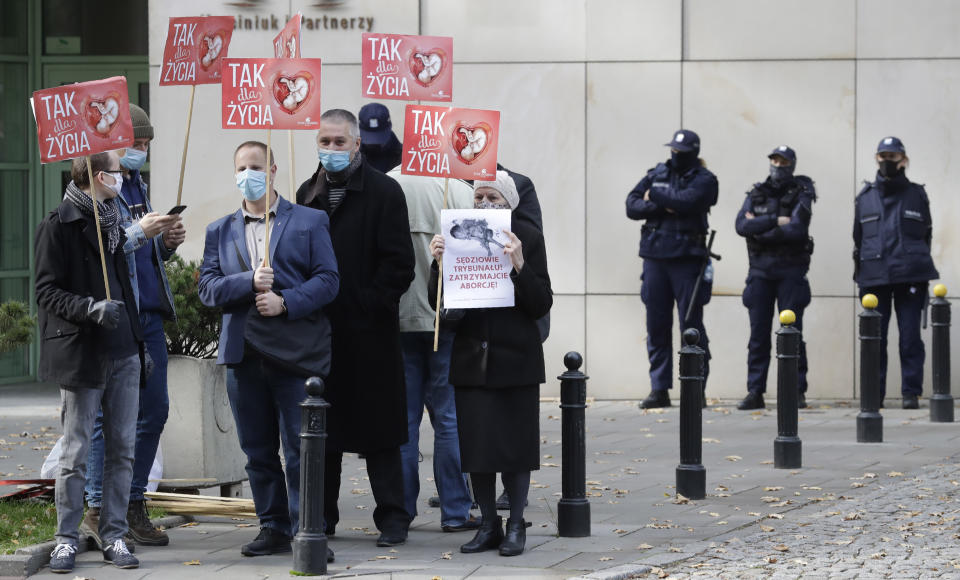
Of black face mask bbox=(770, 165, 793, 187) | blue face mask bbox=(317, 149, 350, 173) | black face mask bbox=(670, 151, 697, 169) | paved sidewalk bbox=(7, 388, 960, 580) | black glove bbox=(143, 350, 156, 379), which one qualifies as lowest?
paved sidewalk bbox=(7, 388, 960, 580)

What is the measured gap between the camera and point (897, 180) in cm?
1383

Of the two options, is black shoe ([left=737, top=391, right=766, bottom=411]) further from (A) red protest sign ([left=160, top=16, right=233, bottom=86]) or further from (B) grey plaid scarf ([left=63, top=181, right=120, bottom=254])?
(B) grey plaid scarf ([left=63, top=181, right=120, bottom=254])

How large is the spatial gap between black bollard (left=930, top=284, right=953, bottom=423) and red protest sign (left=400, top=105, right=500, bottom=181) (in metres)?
6.26

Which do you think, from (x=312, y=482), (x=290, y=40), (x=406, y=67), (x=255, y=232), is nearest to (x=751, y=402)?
(x=406, y=67)

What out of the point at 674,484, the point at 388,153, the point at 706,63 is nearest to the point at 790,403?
A: the point at 674,484

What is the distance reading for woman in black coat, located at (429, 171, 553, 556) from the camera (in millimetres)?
7645

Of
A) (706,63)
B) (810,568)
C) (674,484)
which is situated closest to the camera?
(810,568)

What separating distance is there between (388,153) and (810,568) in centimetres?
348

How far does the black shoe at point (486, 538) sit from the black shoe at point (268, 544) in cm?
88

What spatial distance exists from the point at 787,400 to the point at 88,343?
17.2 ft

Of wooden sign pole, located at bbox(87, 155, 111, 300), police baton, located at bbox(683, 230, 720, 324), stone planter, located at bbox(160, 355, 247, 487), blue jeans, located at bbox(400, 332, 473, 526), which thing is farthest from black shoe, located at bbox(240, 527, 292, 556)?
police baton, located at bbox(683, 230, 720, 324)

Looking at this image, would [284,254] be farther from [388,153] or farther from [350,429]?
[388,153]

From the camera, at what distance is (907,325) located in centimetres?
1395

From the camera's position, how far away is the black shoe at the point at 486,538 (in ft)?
25.4
